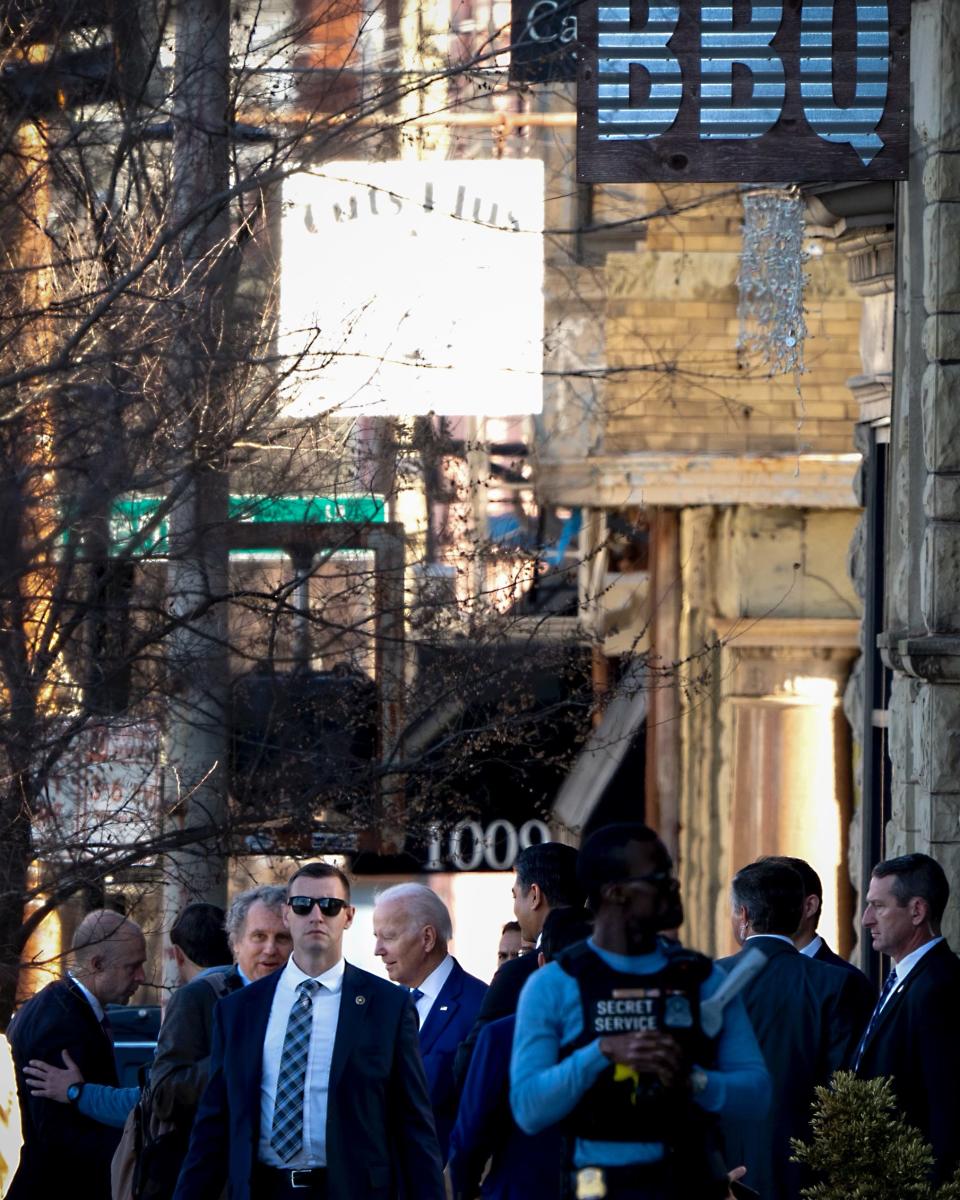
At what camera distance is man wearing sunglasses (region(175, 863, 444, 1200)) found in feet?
18.2

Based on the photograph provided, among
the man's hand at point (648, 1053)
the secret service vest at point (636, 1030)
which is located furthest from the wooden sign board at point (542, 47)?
the man's hand at point (648, 1053)

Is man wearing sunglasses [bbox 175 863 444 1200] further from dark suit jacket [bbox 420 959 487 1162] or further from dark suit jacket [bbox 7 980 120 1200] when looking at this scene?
dark suit jacket [bbox 7 980 120 1200]

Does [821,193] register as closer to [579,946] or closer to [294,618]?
[294,618]

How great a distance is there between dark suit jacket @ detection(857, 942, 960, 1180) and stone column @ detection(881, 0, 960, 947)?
5.90 ft

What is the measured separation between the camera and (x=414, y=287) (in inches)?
515

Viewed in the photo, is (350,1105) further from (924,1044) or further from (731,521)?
(731,521)

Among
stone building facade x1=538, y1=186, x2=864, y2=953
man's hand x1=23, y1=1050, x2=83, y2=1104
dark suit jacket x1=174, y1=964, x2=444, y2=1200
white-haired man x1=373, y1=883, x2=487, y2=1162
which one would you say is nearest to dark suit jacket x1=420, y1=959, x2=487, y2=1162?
white-haired man x1=373, y1=883, x2=487, y2=1162

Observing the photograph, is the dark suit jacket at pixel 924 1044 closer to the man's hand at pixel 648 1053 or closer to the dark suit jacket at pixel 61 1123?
the man's hand at pixel 648 1053

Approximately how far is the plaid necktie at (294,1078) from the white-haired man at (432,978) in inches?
40.7

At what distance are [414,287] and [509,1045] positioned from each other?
8.27 meters

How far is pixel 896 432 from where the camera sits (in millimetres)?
8633

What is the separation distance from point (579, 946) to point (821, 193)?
19.9ft

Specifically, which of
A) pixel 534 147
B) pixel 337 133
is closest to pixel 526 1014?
pixel 337 133

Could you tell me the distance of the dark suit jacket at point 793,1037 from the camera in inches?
257
